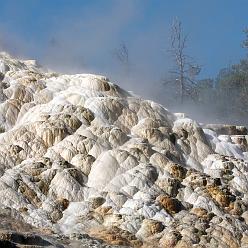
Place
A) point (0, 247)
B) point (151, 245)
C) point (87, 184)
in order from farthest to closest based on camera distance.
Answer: point (87, 184), point (151, 245), point (0, 247)

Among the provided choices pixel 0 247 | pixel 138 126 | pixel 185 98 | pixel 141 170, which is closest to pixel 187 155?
pixel 138 126

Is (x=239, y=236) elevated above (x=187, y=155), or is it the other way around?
(x=187, y=155)

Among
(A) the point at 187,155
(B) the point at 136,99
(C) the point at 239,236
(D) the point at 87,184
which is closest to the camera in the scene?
(C) the point at 239,236

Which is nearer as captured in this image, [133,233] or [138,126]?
[133,233]

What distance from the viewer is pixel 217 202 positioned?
1634cm

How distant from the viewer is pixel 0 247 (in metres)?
9.29

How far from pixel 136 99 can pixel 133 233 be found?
27.9 ft

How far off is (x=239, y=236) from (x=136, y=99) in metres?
8.33

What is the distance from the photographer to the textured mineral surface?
1395cm

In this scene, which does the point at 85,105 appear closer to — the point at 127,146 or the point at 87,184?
the point at 127,146

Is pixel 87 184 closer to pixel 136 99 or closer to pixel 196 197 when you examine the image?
pixel 196 197

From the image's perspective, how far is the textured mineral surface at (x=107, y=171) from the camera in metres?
14.0

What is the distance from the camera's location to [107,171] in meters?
16.7


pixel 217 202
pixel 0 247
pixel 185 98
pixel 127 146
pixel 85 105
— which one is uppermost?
pixel 185 98
